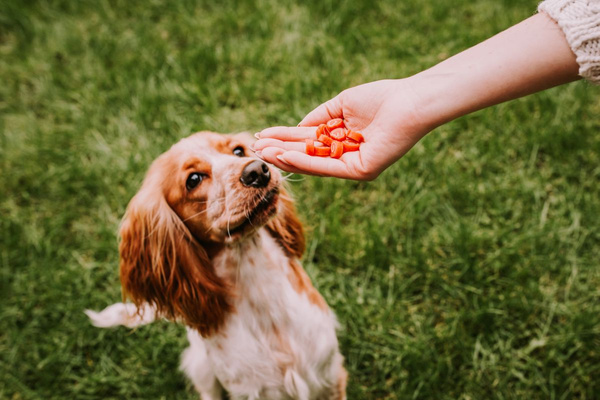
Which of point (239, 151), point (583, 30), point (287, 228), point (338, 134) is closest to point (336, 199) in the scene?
point (287, 228)

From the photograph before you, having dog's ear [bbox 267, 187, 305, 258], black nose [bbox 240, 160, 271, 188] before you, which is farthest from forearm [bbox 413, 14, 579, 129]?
dog's ear [bbox 267, 187, 305, 258]

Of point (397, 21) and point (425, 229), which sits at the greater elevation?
point (397, 21)

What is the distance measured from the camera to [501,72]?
204cm

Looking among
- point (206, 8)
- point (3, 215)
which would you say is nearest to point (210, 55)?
point (206, 8)

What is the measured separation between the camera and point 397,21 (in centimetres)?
492

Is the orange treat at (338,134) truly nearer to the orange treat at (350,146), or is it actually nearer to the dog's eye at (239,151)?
the orange treat at (350,146)

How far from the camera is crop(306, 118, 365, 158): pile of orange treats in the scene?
2.33m

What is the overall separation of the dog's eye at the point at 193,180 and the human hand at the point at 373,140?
32cm

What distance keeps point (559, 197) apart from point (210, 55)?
3.29 metres

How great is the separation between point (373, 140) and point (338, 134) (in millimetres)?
216

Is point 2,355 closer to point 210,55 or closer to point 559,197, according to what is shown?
point 210,55

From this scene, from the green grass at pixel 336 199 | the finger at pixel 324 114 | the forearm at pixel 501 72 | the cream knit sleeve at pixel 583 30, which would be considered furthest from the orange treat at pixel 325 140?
the green grass at pixel 336 199

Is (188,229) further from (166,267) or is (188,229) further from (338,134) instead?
(338,134)

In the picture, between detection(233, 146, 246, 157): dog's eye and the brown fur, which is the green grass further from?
detection(233, 146, 246, 157): dog's eye
